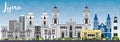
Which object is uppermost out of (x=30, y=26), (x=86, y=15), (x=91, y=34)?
(x=86, y=15)

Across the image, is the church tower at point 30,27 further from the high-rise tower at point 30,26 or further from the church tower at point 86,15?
the church tower at point 86,15

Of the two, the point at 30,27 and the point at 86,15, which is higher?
the point at 86,15

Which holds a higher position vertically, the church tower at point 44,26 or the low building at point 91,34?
the church tower at point 44,26

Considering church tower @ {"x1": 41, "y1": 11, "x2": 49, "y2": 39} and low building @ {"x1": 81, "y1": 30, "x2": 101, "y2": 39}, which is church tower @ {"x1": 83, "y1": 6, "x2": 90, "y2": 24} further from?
church tower @ {"x1": 41, "y1": 11, "x2": 49, "y2": 39}

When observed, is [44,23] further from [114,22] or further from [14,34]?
[114,22]

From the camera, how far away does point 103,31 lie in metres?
36.2

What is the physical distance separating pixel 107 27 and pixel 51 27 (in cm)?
686

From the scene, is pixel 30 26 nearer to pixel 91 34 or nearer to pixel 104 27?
pixel 91 34

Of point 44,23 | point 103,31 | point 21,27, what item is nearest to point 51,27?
point 44,23

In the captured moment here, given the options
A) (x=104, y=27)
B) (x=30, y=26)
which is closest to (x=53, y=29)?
(x=30, y=26)

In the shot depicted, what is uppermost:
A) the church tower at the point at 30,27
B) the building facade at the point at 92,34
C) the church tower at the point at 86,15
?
the church tower at the point at 86,15

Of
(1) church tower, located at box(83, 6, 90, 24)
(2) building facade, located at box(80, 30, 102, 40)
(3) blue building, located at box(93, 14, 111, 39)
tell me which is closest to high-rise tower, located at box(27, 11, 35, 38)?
(2) building facade, located at box(80, 30, 102, 40)

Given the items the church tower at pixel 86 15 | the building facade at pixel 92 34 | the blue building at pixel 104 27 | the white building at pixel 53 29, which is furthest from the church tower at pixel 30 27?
the blue building at pixel 104 27

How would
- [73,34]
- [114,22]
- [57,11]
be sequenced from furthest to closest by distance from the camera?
[73,34] < [114,22] < [57,11]
